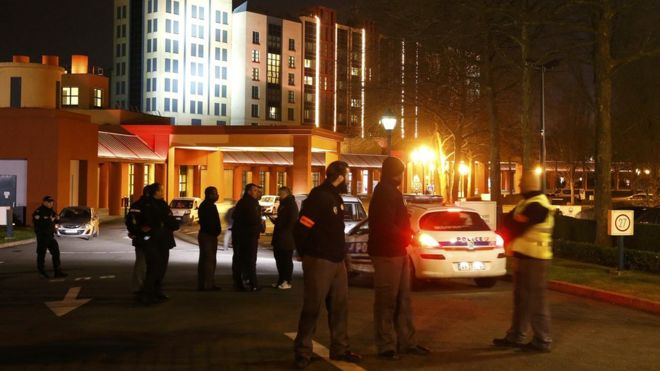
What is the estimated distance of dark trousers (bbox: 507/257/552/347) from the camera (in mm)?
8555

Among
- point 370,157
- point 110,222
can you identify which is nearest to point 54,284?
Answer: point 110,222

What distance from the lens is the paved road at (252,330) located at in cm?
809

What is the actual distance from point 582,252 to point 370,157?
55.3m

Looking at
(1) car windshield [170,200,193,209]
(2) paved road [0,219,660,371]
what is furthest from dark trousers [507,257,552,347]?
(1) car windshield [170,200,193,209]

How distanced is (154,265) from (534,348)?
6.27m

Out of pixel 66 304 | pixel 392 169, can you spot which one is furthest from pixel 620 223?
pixel 66 304

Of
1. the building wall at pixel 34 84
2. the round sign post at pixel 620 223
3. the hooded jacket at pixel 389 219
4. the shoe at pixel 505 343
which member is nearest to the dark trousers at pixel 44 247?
the hooded jacket at pixel 389 219

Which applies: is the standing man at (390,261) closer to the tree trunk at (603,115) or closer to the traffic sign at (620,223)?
the traffic sign at (620,223)

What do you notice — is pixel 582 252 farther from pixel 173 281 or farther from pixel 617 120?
pixel 617 120

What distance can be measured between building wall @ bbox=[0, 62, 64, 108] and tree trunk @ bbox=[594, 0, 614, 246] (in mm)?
34522

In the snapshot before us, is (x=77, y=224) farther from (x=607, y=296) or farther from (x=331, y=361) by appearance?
(x=331, y=361)

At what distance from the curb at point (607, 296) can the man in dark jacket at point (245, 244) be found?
5.72 metres

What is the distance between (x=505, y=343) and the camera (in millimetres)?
8844

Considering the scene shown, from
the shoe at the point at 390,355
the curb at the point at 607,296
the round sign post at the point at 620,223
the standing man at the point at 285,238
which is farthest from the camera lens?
the round sign post at the point at 620,223
